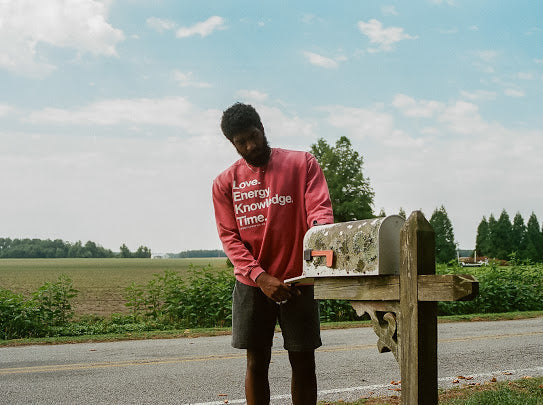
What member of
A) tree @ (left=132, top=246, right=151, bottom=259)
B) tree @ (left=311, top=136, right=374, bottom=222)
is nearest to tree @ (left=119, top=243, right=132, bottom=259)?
tree @ (left=132, top=246, right=151, bottom=259)

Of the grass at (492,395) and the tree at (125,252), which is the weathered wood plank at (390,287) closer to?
the grass at (492,395)

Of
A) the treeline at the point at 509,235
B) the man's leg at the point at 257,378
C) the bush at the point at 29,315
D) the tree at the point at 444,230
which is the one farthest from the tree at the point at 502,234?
the man's leg at the point at 257,378

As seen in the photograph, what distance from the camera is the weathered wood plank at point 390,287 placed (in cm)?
234

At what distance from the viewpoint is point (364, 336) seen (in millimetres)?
9273

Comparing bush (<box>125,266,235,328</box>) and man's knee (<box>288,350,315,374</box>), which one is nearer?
man's knee (<box>288,350,315,374</box>)

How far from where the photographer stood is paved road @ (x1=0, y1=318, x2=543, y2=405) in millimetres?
5434

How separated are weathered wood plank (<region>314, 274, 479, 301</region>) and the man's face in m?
0.80

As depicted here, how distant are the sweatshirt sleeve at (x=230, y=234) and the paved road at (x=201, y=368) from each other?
7.46 feet

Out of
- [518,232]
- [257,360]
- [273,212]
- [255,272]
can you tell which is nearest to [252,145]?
[273,212]

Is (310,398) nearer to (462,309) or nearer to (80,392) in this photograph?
(80,392)

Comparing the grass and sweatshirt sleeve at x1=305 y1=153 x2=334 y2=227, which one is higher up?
sweatshirt sleeve at x1=305 y1=153 x2=334 y2=227

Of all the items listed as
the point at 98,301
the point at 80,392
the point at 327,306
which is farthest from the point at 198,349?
the point at 98,301

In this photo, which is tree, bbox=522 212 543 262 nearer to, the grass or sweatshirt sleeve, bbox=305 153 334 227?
the grass

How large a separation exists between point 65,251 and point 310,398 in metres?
117
